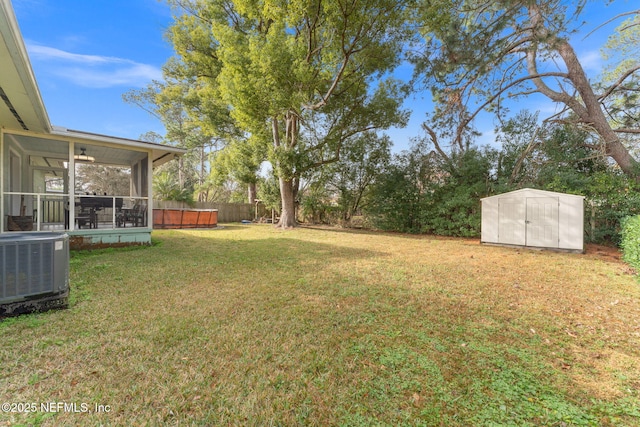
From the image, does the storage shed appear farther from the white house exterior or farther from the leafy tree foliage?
the white house exterior

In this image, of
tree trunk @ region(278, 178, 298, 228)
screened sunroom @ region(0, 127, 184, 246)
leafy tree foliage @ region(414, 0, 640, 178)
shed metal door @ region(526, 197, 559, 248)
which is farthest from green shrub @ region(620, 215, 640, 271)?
tree trunk @ region(278, 178, 298, 228)

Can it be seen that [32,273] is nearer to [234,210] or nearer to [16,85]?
[16,85]

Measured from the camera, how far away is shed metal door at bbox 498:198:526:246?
7.77m

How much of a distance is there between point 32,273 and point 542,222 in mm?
10675

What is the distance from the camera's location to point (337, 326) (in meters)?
2.63

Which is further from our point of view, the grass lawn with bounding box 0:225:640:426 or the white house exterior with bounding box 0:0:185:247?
the white house exterior with bounding box 0:0:185:247

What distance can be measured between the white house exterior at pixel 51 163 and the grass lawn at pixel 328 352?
2.94m

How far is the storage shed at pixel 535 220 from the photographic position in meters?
6.97

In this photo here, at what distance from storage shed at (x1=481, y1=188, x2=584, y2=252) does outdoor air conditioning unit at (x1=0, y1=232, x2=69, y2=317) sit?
10.2 m

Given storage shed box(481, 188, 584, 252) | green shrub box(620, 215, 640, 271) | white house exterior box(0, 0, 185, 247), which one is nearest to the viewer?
white house exterior box(0, 0, 185, 247)

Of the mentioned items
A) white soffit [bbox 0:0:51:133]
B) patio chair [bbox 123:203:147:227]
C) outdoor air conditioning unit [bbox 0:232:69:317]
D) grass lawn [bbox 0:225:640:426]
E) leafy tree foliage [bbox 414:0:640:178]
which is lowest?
grass lawn [bbox 0:225:640:426]

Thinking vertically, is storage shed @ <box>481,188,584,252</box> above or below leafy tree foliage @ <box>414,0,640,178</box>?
below

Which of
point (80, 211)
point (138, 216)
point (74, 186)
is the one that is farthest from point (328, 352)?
point (80, 211)

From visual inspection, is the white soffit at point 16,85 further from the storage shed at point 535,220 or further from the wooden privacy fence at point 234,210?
the wooden privacy fence at point 234,210
